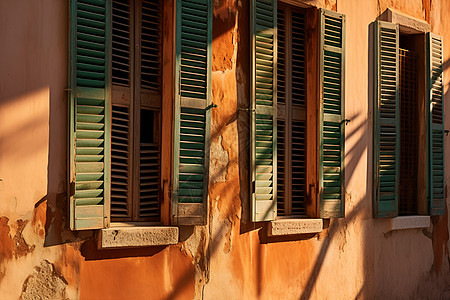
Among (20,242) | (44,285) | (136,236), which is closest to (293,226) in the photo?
(136,236)

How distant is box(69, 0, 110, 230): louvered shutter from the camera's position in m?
4.80

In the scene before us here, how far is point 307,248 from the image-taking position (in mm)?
6695

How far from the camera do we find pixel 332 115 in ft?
22.5

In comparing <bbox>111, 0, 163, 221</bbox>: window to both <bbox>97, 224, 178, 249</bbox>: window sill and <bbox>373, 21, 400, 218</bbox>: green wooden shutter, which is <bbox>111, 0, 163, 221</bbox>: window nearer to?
<bbox>97, 224, 178, 249</bbox>: window sill

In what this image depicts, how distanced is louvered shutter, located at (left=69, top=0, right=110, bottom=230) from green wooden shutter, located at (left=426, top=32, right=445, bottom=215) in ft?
14.9

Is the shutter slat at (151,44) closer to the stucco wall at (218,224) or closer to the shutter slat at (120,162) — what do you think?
the shutter slat at (120,162)

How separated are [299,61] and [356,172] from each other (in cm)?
136

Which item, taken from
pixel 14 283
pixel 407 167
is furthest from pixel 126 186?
pixel 407 167

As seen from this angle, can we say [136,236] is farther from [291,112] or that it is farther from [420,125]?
[420,125]

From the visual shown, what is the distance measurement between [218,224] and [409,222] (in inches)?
116

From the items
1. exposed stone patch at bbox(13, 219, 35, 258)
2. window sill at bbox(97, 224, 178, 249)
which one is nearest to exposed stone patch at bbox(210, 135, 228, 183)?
window sill at bbox(97, 224, 178, 249)

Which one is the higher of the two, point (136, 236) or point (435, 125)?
point (435, 125)

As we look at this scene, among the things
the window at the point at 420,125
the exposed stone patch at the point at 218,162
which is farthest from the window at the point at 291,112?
the window at the point at 420,125

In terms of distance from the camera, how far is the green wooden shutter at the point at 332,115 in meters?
6.75
